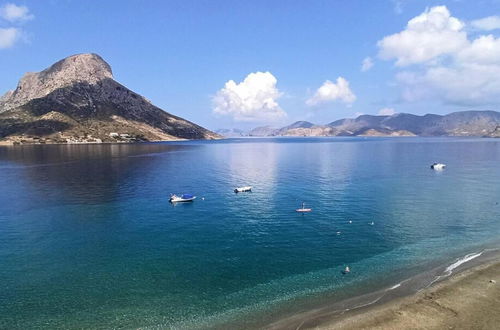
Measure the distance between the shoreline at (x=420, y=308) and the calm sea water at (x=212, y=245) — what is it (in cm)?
325

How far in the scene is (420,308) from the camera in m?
43.1

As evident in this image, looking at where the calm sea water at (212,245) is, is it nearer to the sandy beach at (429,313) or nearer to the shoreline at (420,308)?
the shoreline at (420,308)

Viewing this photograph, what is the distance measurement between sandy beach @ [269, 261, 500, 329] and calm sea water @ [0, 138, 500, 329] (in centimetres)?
495

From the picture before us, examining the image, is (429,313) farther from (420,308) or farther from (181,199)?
(181,199)

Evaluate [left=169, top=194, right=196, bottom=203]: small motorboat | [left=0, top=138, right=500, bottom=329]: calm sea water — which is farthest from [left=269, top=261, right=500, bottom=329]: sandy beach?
[left=169, top=194, right=196, bottom=203]: small motorboat

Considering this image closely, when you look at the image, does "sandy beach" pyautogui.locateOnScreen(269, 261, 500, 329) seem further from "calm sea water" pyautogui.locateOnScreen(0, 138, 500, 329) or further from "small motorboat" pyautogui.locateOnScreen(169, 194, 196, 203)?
"small motorboat" pyautogui.locateOnScreen(169, 194, 196, 203)

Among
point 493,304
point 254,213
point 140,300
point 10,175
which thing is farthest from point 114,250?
point 10,175

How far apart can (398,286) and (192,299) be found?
110ft

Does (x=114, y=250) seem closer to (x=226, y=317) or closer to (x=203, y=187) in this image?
(x=226, y=317)

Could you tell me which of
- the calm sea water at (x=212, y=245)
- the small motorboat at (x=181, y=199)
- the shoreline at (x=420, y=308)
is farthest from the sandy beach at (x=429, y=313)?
the small motorboat at (x=181, y=199)

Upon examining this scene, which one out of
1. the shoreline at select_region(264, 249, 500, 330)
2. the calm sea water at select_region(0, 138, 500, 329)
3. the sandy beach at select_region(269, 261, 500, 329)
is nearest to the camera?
the sandy beach at select_region(269, 261, 500, 329)

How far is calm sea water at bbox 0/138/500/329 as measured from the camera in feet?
149

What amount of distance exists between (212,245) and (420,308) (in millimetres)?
41188

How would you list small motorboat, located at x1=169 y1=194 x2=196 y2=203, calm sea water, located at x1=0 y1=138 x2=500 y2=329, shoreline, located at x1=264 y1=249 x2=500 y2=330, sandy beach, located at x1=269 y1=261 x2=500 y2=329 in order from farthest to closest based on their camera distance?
1. small motorboat, located at x1=169 y1=194 x2=196 y2=203
2. calm sea water, located at x1=0 y1=138 x2=500 y2=329
3. shoreline, located at x1=264 y1=249 x2=500 y2=330
4. sandy beach, located at x1=269 y1=261 x2=500 y2=329
